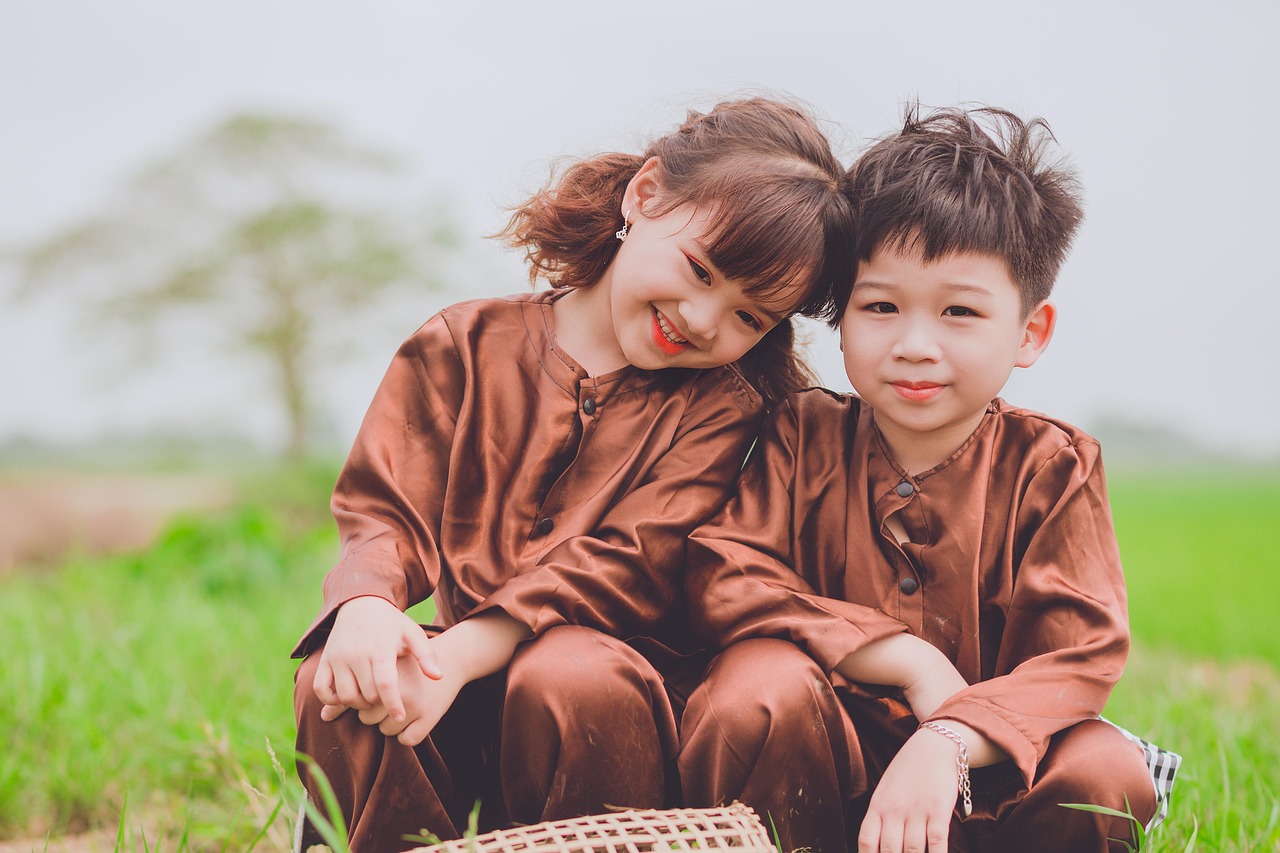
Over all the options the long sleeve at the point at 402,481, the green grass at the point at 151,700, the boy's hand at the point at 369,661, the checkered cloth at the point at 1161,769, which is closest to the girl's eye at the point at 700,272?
the long sleeve at the point at 402,481

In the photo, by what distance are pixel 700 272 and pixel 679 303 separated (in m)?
0.06

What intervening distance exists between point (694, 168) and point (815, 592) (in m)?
0.77

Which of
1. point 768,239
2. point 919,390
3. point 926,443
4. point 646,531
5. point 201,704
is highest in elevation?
point 768,239

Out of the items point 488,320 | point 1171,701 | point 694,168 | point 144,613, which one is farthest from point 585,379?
point 144,613

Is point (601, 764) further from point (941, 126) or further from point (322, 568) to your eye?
point (322, 568)

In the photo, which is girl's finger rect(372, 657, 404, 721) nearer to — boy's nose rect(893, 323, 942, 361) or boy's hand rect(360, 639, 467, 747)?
boy's hand rect(360, 639, 467, 747)

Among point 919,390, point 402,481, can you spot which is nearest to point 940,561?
point 919,390

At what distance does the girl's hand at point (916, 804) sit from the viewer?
163 centimetres

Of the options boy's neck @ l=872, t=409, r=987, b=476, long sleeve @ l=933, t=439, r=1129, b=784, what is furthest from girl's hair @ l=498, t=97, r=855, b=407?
long sleeve @ l=933, t=439, r=1129, b=784

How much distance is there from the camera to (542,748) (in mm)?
1739

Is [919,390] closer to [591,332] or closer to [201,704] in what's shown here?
[591,332]

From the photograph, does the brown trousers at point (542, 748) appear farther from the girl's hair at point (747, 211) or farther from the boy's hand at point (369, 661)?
Result: the girl's hair at point (747, 211)

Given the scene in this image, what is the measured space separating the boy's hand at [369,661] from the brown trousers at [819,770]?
1.44 feet

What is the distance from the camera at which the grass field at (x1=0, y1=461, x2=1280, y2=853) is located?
249 centimetres
